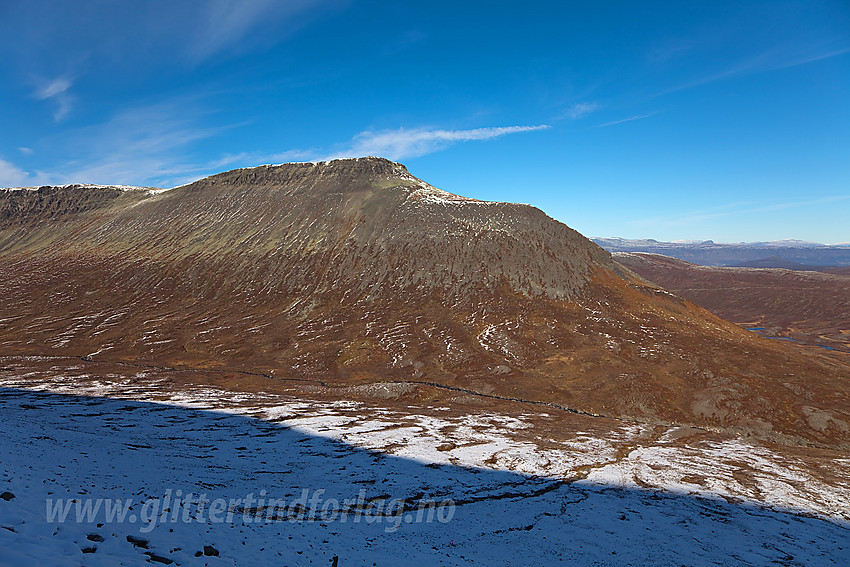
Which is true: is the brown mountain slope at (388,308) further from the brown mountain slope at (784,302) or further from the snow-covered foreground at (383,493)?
the brown mountain slope at (784,302)

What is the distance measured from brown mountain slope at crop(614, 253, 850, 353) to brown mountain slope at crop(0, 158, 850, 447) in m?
66.9

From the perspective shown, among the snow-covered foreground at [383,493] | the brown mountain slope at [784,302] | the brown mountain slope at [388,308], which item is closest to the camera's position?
the snow-covered foreground at [383,493]

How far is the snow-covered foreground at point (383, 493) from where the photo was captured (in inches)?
546

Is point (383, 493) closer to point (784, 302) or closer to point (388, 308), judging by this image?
point (388, 308)

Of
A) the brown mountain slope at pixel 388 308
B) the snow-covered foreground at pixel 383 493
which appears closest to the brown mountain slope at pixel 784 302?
the brown mountain slope at pixel 388 308

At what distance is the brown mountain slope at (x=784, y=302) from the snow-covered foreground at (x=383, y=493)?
103764 mm

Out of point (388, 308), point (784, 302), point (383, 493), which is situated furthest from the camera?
point (784, 302)

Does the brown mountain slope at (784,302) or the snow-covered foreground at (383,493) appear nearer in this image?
the snow-covered foreground at (383,493)

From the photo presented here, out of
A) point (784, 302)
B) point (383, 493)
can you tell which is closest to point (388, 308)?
point (383, 493)

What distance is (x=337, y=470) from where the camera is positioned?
1002 inches

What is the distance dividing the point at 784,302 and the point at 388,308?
495ft

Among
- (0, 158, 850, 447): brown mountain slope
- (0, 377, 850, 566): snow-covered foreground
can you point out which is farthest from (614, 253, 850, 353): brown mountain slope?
(0, 377, 850, 566): snow-covered foreground

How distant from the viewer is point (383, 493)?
22.0 metres

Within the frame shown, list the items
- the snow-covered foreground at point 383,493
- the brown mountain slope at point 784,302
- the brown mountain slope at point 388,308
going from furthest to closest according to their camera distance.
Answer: the brown mountain slope at point 784,302 < the brown mountain slope at point 388,308 < the snow-covered foreground at point 383,493
